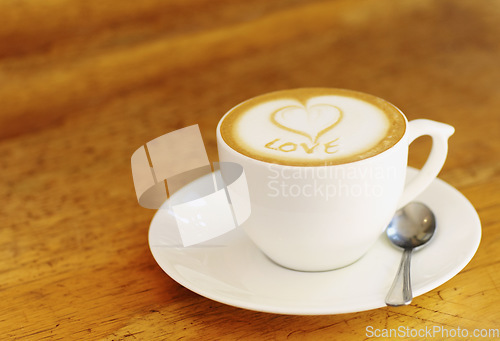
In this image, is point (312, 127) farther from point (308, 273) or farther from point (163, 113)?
point (163, 113)

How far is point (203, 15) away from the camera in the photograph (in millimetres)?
1711

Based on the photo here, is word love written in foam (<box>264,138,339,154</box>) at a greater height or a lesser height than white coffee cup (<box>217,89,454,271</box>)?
greater

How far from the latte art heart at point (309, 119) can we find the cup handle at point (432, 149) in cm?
10

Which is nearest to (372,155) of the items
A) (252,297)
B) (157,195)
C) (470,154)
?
(252,297)

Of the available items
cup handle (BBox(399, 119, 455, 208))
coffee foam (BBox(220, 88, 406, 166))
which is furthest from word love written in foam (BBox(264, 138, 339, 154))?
cup handle (BBox(399, 119, 455, 208))

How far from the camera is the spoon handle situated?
0.64 meters

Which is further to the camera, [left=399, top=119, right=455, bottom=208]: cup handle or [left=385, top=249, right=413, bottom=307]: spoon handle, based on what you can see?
[left=399, top=119, right=455, bottom=208]: cup handle

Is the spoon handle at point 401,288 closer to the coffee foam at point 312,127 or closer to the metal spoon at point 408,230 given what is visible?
the metal spoon at point 408,230

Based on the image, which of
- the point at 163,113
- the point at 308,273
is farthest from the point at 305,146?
the point at 163,113

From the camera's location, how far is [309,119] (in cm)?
79

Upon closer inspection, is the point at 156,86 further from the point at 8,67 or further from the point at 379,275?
the point at 379,275

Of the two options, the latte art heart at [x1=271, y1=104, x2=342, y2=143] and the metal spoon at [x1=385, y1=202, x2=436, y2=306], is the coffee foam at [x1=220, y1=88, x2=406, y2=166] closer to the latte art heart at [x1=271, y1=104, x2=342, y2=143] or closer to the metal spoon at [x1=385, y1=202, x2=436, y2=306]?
the latte art heart at [x1=271, y1=104, x2=342, y2=143]

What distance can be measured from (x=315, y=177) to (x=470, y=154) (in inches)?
21.7

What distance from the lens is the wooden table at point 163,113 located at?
2.39 ft
